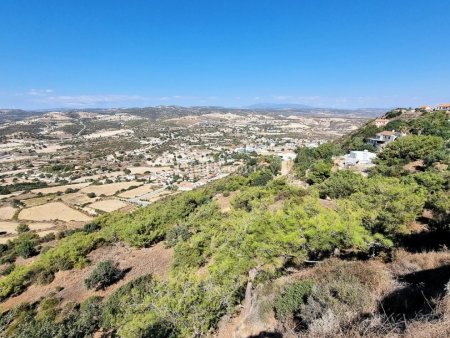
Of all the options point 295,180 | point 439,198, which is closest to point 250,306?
point 439,198

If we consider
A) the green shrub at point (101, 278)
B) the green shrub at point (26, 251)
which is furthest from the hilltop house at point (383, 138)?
the green shrub at point (26, 251)

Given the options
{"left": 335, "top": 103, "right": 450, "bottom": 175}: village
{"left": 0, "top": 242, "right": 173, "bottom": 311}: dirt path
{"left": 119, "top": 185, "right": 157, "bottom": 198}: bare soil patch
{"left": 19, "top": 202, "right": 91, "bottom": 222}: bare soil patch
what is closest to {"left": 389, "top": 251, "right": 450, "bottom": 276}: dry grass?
{"left": 0, "top": 242, "right": 173, "bottom": 311}: dirt path

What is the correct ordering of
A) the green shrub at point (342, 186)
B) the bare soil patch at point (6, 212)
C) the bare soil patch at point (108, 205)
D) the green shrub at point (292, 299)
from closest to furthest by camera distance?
the green shrub at point (292, 299) → the green shrub at point (342, 186) → the bare soil patch at point (6, 212) → the bare soil patch at point (108, 205)

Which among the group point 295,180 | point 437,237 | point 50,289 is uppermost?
point 437,237

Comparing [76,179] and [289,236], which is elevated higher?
[289,236]

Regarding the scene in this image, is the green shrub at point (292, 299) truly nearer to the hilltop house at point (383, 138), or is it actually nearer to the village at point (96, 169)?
the village at point (96, 169)

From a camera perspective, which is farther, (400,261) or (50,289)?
(50,289)

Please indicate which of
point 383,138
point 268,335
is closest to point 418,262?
point 268,335

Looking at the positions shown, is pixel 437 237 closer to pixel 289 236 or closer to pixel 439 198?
pixel 439 198
